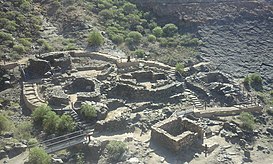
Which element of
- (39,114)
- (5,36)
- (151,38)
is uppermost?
(5,36)

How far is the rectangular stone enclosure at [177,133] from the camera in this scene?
2838 centimetres

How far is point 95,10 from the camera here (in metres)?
49.5

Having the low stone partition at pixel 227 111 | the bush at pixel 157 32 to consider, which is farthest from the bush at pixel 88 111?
the bush at pixel 157 32

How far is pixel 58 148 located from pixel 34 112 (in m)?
3.97

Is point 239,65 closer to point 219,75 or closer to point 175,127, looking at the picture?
point 219,75

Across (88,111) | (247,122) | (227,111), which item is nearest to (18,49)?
(88,111)

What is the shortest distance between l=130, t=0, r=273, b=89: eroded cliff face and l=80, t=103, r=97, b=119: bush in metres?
17.4

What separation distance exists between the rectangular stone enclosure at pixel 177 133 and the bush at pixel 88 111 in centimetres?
439

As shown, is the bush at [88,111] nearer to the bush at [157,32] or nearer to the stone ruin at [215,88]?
the stone ruin at [215,88]

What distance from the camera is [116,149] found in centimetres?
2688

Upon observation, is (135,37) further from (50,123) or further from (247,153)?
(247,153)

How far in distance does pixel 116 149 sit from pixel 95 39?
18422mm

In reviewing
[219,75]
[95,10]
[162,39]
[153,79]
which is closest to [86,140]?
[153,79]

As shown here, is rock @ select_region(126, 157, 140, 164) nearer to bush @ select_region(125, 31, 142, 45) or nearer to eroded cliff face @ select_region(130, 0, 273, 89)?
eroded cliff face @ select_region(130, 0, 273, 89)
